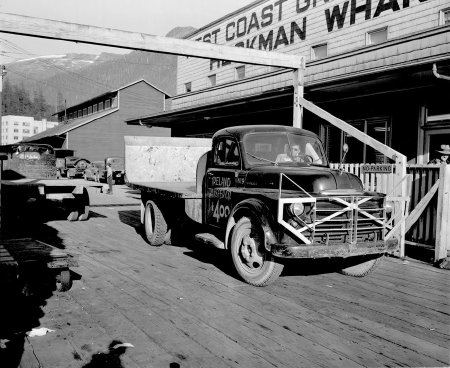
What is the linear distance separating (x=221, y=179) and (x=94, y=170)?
2750 centimetres

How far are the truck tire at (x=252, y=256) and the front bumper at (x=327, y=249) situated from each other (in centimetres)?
42

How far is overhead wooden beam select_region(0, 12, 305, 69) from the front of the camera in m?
7.52

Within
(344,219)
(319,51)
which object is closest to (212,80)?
(319,51)

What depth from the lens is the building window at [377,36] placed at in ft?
43.1

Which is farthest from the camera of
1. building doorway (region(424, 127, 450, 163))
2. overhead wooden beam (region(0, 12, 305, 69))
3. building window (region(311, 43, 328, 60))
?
building window (region(311, 43, 328, 60))

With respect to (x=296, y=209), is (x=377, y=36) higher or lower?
higher

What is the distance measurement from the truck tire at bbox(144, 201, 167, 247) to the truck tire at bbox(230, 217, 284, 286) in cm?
263

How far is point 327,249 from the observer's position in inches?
203

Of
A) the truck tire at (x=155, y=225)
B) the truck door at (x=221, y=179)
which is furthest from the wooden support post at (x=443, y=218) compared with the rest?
the truck tire at (x=155, y=225)

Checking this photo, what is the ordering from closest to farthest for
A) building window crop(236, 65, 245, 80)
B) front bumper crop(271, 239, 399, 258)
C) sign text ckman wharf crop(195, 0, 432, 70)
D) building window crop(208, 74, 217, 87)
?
front bumper crop(271, 239, 399, 258) → sign text ckman wharf crop(195, 0, 432, 70) → building window crop(236, 65, 245, 80) → building window crop(208, 74, 217, 87)

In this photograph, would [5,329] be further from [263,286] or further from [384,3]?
[384,3]

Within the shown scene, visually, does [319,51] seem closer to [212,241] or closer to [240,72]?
[240,72]

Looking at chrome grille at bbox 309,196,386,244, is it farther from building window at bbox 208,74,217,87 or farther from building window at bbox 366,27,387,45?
building window at bbox 208,74,217,87

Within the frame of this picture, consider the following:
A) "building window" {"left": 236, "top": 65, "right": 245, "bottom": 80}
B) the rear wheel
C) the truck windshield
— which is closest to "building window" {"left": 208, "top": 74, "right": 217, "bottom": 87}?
"building window" {"left": 236, "top": 65, "right": 245, "bottom": 80}
